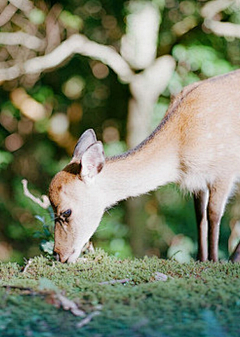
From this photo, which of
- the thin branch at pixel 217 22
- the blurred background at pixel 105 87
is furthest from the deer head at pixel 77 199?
the thin branch at pixel 217 22

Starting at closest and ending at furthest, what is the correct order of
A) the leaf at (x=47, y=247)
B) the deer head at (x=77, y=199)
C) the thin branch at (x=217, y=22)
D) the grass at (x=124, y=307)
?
the grass at (x=124, y=307)
the deer head at (x=77, y=199)
the leaf at (x=47, y=247)
the thin branch at (x=217, y=22)

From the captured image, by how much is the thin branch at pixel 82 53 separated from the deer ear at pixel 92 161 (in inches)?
145

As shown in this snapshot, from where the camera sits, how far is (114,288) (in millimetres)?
2906

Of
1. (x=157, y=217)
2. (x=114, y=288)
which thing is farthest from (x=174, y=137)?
(x=157, y=217)

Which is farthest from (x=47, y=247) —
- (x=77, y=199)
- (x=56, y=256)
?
(x=77, y=199)

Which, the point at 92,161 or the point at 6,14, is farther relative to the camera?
the point at 6,14

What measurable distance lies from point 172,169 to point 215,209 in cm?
47

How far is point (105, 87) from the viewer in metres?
9.41

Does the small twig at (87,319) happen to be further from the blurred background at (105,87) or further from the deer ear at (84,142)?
the blurred background at (105,87)

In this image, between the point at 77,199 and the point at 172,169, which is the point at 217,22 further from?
the point at 77,199

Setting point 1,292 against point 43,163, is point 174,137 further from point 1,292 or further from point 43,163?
point 43,163

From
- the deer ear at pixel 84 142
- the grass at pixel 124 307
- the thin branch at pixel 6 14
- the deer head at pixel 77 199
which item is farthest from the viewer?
the thin branch at pixel 6 14

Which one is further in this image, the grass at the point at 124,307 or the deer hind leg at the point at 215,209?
the deer hind leg at the point at 215,209

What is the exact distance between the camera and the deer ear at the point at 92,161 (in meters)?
4.20
